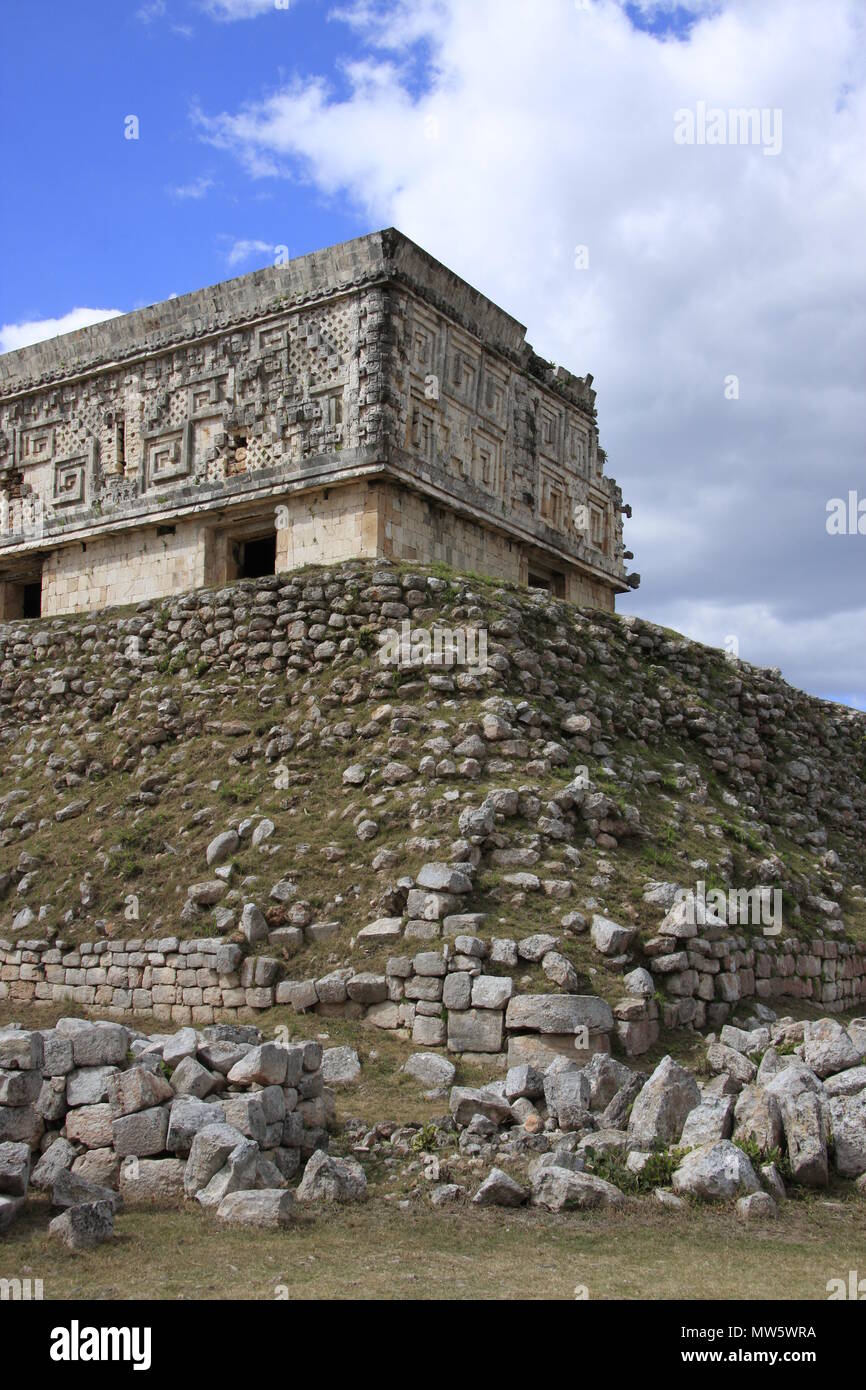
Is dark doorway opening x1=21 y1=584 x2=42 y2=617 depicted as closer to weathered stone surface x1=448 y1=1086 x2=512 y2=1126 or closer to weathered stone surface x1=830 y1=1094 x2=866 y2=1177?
weathered stone surface x1=448 y1=1086 x2=512 y2=1126

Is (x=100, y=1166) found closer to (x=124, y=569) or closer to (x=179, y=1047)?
(x=179, y=1047)

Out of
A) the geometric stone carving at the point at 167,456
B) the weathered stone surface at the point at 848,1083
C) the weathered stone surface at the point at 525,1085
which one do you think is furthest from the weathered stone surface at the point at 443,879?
the geometric stone carving at the point at 167,456

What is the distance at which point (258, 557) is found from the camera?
18.1 meters

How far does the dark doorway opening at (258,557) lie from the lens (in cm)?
1747

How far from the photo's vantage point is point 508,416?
59.3ft

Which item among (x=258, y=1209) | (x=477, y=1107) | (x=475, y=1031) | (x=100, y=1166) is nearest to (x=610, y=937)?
(x=475, y=1031)

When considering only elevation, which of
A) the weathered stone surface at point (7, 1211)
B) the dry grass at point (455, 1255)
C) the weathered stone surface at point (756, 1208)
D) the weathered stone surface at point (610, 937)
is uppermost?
the weathered stone surface at point (610, 937)

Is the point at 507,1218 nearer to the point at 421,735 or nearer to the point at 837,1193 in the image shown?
the point at 837,1193

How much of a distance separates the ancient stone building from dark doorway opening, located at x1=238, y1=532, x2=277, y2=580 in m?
0.03

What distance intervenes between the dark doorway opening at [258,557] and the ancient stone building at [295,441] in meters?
0.03

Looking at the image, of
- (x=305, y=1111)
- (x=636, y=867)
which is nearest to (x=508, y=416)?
(x=636, y=867)

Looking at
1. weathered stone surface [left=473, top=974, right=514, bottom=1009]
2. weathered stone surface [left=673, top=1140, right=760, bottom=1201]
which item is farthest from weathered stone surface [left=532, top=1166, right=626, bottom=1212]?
weathered stone surface [left=473, top=974, right=514, bottom=1009]

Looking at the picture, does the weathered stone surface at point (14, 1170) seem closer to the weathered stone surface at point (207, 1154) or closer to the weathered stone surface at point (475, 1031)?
the weathered stone surface at point (207, 1154)

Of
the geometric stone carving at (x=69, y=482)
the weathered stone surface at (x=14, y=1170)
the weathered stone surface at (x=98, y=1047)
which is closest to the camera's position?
the weathered stone surface at (x=14, y=1170)
